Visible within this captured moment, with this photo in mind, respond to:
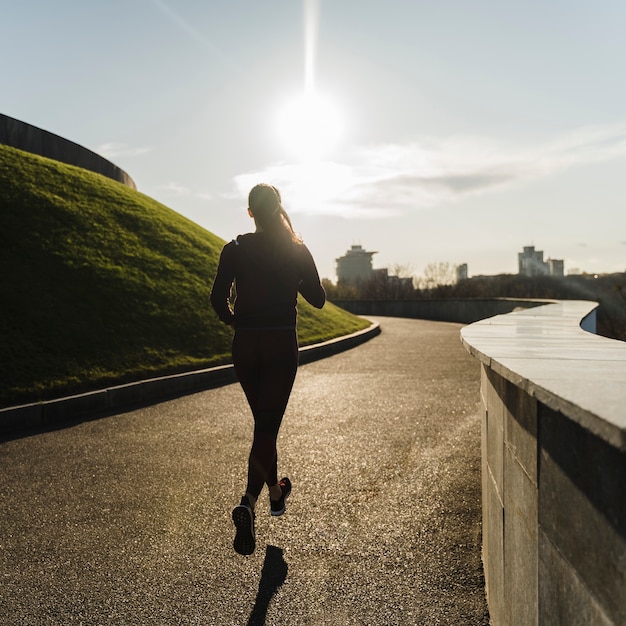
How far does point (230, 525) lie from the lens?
413cm

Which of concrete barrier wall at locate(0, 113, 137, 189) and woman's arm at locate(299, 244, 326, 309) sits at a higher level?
concrete barrier wall at locate(0, 113, 137, 189)

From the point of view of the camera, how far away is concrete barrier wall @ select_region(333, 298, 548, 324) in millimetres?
27325

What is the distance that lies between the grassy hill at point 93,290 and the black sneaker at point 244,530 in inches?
248

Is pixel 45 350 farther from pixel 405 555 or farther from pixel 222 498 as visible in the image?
pixel 405 555

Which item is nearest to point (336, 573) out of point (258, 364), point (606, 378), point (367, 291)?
point (258, 364)

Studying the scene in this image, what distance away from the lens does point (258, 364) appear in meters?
3.80

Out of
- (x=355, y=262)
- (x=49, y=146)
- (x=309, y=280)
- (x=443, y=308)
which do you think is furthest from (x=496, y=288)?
(x=355, y=262)

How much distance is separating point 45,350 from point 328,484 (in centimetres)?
711

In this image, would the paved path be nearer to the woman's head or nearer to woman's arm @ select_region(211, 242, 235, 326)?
woman's arm @ select_region(211, 242, 235, 326)

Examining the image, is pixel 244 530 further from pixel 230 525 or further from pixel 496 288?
pixel 496 288

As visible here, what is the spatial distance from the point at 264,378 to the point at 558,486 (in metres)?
2.31

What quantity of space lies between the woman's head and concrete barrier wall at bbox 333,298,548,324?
19.2 meters

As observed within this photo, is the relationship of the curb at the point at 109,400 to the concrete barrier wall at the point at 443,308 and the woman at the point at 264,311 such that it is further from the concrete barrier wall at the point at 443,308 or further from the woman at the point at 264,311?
the concrete barrier wall at the point at 443,308

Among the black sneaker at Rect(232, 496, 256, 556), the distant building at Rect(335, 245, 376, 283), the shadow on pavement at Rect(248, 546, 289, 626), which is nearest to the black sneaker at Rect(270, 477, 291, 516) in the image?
the shadow on pavement at Rect(248, 546, 289, 626)
